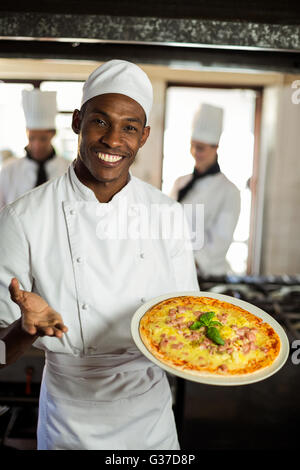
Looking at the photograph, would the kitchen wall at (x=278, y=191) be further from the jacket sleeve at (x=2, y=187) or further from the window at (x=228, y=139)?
the jacket sleeve at (x=2, y=187)

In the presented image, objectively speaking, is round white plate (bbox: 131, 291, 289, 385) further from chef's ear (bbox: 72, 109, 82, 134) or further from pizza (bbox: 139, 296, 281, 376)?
chef's ear (bbox: 72, 109, 82, 134)

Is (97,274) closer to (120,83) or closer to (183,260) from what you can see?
(183,260)

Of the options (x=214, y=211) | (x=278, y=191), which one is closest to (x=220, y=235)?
(x=214, y=211)

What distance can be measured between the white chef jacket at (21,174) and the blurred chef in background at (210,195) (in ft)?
0.93

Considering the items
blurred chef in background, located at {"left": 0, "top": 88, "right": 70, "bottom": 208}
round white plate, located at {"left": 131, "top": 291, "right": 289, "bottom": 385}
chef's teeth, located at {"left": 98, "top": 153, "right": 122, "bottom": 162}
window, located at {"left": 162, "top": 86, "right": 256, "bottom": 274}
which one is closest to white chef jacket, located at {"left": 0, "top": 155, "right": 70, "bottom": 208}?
blurred chef in background, located at {"left": 0, "top": 88, "right": 70, "bottom": 208}

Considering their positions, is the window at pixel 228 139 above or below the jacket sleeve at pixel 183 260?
above

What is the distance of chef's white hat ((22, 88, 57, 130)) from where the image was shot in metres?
0.91

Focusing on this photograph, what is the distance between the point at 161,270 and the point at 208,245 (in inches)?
6.3

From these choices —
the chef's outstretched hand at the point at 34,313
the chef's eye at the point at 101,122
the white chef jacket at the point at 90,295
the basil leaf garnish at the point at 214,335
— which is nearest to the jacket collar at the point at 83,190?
the white chef jacket at the point at 90,295

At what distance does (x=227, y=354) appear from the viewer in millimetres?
782

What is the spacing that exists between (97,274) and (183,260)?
21cm

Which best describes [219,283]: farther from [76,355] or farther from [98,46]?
[98,46]

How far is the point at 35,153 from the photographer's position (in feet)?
3.00

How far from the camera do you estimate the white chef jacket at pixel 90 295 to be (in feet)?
2.69
